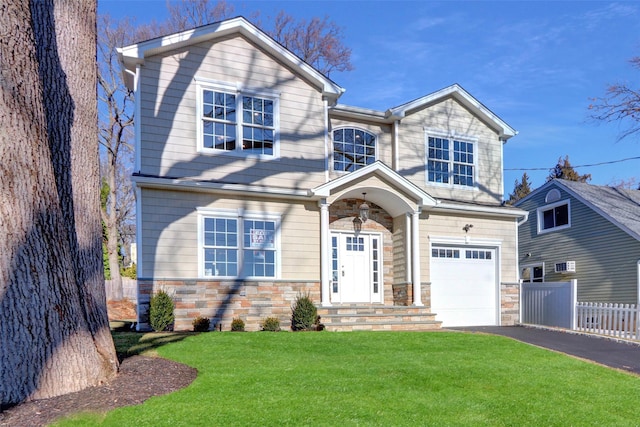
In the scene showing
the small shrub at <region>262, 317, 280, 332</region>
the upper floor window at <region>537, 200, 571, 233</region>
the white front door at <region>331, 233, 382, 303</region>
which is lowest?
the small shrub at <region>262, 317, 280, 332</region>

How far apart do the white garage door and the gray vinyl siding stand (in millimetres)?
4236

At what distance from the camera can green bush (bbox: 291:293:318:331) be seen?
11000 millimetres

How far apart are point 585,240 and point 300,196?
11392 mm

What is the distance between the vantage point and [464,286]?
13938 millimetres

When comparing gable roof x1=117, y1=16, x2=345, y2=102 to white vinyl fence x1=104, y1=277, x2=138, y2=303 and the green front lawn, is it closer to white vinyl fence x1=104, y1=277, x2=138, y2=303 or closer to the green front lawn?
the green front lawn

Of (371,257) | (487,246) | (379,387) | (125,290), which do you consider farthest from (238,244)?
(125,290)

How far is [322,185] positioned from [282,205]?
104 centimetres

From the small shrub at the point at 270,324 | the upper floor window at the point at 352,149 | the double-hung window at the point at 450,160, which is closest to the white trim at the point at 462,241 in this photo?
the double-hung window at the point at 450,160

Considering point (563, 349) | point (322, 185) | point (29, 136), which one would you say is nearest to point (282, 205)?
point (322, 185)

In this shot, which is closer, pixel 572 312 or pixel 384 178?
pixel 384 178

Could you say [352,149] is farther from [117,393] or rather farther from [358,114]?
[117,393]

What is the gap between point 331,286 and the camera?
484 inches

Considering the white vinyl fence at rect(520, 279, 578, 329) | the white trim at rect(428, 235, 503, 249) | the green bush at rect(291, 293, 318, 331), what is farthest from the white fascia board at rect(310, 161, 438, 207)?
the white vinyl fence at rect(520, 279, 578, 329)

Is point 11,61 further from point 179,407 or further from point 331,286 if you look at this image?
point 331,286
